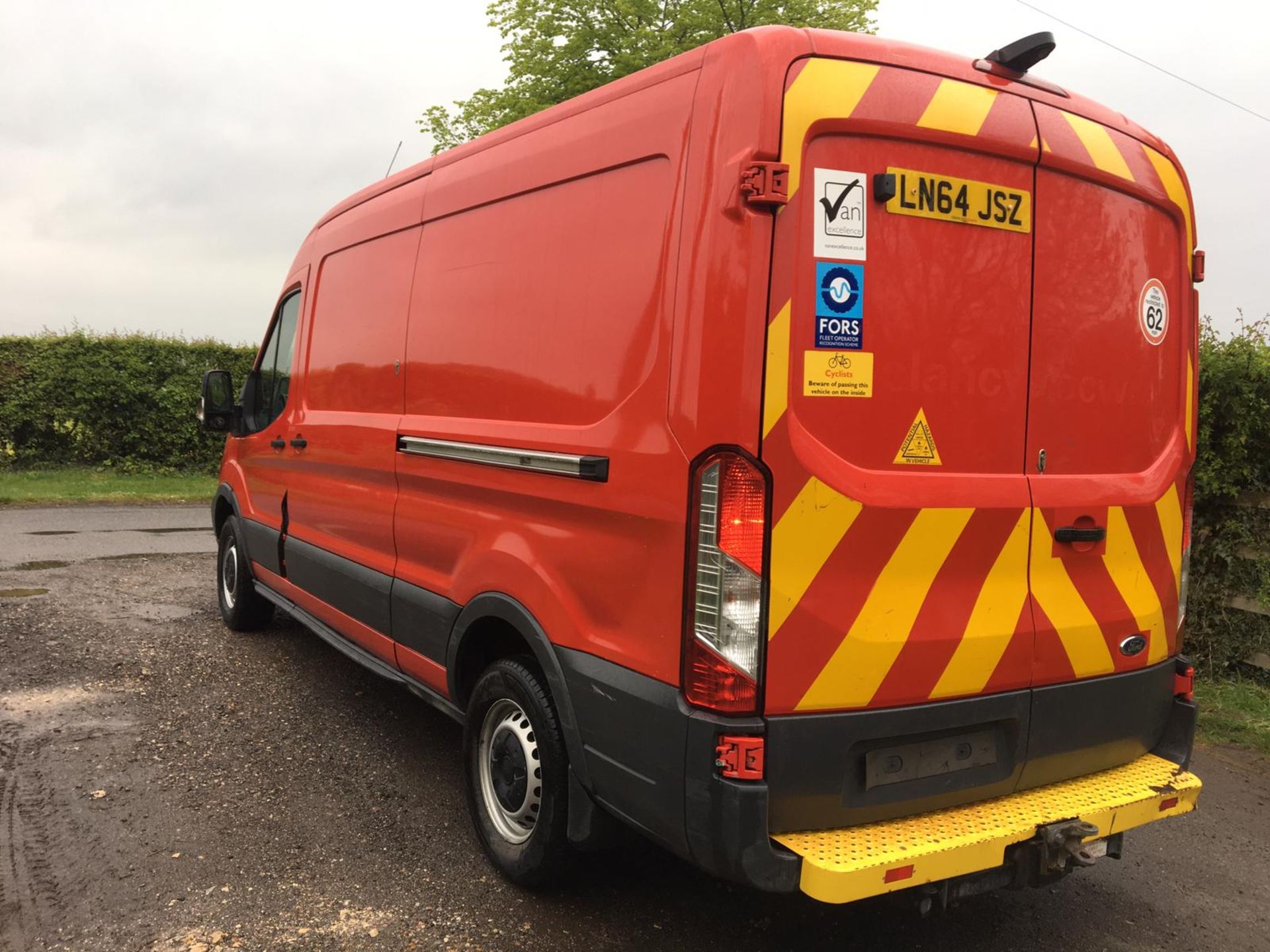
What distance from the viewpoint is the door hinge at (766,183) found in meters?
2.32

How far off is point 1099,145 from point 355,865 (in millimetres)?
3306

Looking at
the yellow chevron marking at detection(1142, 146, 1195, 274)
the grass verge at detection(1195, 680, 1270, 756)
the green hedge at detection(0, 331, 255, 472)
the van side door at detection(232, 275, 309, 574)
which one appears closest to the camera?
the yellow chevron marking at detection(1142, 146, 1195, 274)

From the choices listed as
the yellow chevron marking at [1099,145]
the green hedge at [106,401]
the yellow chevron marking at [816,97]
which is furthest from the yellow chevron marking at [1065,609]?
the green hedge at [106,401]

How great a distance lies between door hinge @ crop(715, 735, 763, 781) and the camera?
2.32 metres

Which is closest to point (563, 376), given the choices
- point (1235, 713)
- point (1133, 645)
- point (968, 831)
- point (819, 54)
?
point (819, 54)

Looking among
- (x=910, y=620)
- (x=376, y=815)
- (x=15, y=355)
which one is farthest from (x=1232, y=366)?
(x=15, y=355)

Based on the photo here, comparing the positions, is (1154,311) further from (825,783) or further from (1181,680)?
(825,783)

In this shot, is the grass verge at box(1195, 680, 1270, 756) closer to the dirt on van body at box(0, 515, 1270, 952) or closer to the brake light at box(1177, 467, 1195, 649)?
the dirt on van body at box(0, 515, 1270, 952)

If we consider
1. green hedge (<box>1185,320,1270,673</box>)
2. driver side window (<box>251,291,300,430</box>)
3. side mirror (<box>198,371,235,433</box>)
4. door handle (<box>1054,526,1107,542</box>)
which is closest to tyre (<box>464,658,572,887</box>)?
door handle (<box>1054,526,1107,542</box>)

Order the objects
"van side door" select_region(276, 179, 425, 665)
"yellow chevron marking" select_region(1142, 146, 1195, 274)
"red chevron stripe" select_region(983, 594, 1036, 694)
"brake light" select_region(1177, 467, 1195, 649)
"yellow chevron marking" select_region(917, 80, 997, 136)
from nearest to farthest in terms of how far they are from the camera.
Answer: "yellow chevron marking" select_region(917, 80, 997, 136) → "red chevron stripe" select_region(983, 594, 1036, 694) → "yellow chevron marking" select_region(1142, 146, 1195, 274) → "brake light" select_region(1177, 467, 1195, 649) → "van side door" select_region(276, 179, 425, 665)

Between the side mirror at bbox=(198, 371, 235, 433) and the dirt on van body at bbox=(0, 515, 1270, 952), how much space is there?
178 centimetres

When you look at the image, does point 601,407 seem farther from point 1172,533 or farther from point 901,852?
point 1172,533

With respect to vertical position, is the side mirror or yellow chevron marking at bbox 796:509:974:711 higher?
the side mirror

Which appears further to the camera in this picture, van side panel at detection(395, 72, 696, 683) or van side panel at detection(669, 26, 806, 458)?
van side panel at detection(395, 72, 696, 683)
